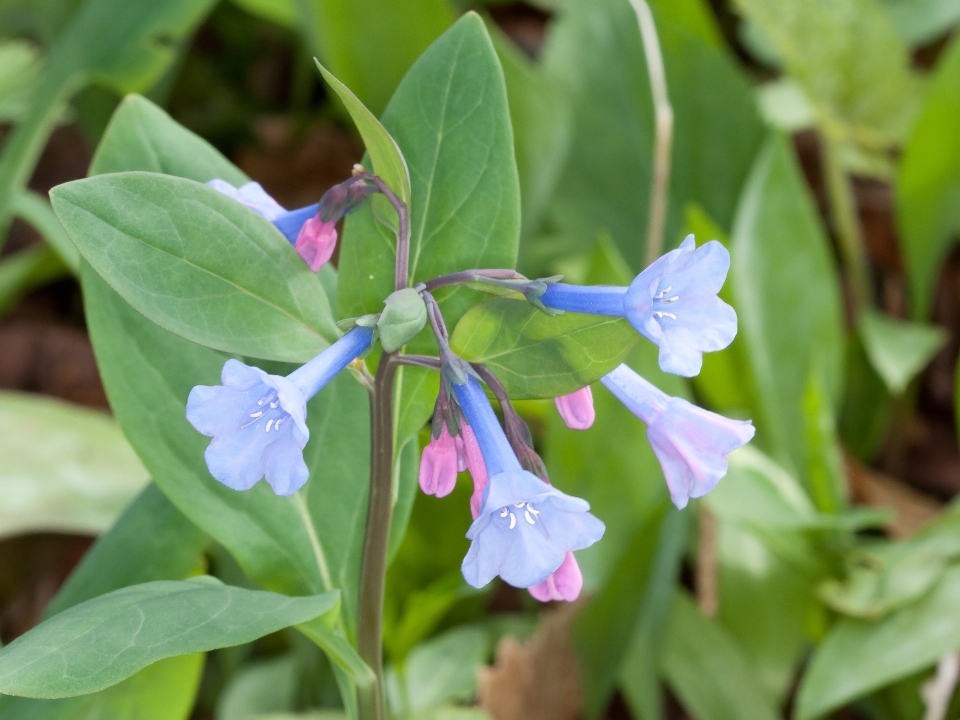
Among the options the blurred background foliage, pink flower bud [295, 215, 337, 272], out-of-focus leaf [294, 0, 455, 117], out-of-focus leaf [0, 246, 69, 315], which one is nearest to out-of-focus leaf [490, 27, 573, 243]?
the blurred background foliage

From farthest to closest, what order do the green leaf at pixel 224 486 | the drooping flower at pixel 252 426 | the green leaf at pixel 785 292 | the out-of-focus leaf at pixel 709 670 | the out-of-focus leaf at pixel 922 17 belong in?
the out-of-focus leaf at pixel 922 17
the green leaf at pixel 785 292
the out-of-focus leaf at pixel 709 670
the green leaf at pixel 224 486
the drooping flower at pixel 252 426

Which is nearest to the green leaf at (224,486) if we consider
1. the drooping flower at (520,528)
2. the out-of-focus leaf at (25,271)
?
the drooping flower at (520,528)

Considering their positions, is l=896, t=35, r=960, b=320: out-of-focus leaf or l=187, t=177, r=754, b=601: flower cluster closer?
l=187, t=177, r=754, b=601: flower cluster

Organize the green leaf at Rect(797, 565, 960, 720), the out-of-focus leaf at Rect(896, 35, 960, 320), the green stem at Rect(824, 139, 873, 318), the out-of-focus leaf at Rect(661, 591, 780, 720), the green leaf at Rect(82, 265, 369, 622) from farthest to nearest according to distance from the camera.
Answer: the green stem at Rect(824, 139, 873, 318), the out-of-focus leaf at Rect(896, 35, 960, 320), the out-of-focus leaf at Rect(661, 591, 780, 720), the green leaf at Rect(797, 565, 960, 720), the green leaf at Rect(82, 265, 369, 622)

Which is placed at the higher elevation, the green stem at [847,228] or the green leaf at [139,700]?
the green leaf at [139,700]

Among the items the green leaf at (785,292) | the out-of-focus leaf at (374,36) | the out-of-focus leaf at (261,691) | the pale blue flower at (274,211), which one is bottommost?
the out-of-focus leaf at (261,691)

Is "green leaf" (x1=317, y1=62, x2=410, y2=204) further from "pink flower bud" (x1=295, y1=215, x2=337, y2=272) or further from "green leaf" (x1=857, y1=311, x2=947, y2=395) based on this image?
"green leaf" (x1=857, y1=311, x2=947, y2=395)

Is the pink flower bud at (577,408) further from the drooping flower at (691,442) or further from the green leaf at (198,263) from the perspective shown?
the green leaf at (198,263)
